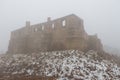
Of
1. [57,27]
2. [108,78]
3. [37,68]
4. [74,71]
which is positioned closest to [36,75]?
[37,68]

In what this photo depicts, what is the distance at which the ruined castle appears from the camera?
35969 mm

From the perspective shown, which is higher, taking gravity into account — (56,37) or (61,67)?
(56,37)

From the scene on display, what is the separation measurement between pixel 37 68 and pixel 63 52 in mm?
5795

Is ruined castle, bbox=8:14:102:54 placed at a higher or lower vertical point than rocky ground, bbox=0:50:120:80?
higher

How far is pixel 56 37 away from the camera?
38.2 m

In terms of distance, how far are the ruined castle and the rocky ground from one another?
2068mm

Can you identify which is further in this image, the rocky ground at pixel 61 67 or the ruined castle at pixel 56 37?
the ruined castle at pixel 56 37

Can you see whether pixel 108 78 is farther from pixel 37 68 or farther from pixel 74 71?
pixel 37 68

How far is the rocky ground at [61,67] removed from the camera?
27766 mm

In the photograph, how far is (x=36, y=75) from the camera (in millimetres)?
28797

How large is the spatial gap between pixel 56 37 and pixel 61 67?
952cm

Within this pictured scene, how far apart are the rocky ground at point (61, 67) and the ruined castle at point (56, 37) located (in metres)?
2.07

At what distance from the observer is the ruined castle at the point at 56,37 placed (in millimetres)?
35969

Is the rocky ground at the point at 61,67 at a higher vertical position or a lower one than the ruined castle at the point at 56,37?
lower
